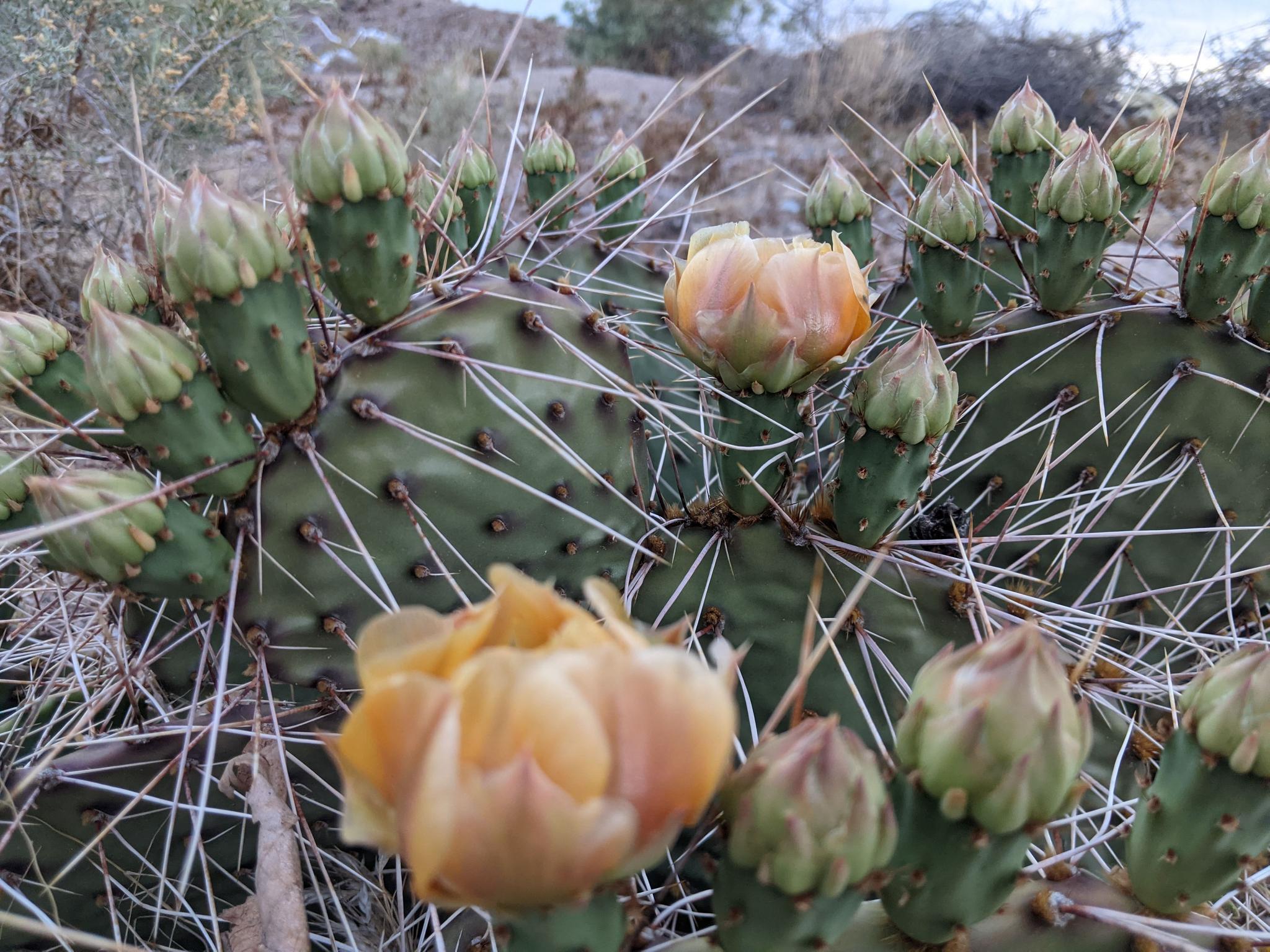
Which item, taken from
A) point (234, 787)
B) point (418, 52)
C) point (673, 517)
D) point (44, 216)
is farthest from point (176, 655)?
point (418, 52)

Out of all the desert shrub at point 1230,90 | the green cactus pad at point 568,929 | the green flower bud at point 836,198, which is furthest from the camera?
the desert shrub at point 1230,90

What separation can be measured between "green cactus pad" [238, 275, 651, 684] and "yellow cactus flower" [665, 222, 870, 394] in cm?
17

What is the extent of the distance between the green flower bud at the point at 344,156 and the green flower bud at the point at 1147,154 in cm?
111

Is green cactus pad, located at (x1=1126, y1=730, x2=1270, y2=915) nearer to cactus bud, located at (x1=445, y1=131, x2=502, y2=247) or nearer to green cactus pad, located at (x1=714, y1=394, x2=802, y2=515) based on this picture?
green cactus pad, located at (x1=714, y1=394, x2=802, y2=515)

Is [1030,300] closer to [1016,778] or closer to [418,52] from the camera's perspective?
[1016,778]

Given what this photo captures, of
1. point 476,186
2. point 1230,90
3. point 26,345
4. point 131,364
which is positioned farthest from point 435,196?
point 1230,90

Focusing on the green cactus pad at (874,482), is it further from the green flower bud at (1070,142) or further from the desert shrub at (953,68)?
the desert shrub at (953,68)

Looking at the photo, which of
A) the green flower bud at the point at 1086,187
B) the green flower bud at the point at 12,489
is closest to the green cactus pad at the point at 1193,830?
the green flower bud at the point at 1086,187

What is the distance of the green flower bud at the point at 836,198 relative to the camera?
151cm

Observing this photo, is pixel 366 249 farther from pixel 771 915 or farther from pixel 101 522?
pixel 771 915

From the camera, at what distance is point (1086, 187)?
1.13 metres

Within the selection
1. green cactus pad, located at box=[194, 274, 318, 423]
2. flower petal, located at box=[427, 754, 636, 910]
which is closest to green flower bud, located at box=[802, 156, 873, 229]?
green cactus pad, located at box=[194, 274, 318, 423]

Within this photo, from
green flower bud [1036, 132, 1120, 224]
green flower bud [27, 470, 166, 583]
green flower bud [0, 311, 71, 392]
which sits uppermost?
green flower bud [1036, 132, 1120, 224]

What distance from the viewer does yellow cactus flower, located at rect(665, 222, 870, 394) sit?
0.82m
